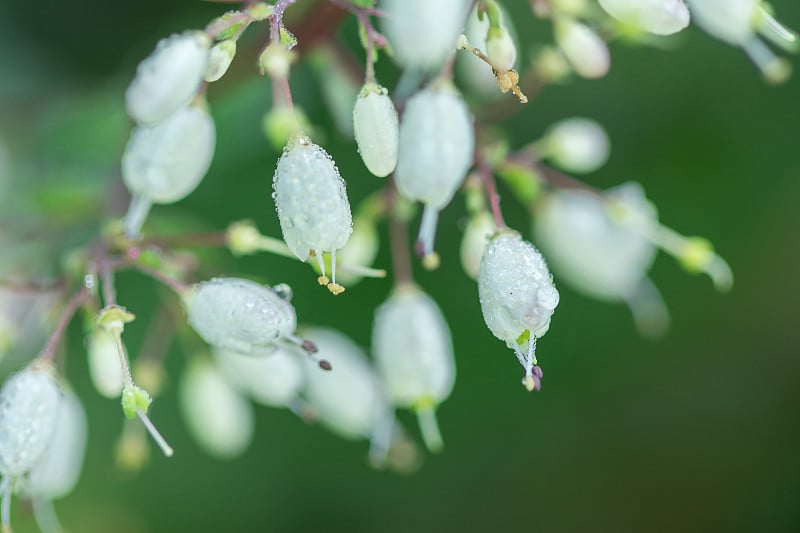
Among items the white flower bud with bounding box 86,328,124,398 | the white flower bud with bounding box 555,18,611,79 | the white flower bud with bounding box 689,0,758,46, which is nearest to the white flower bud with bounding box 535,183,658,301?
the white flower bud with bounding box 555,18,611,79

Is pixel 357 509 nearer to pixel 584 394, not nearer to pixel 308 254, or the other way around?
pixel 584 394

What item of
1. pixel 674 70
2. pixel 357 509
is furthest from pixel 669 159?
pixel 357 509

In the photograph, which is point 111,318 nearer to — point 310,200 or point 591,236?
point 310,200

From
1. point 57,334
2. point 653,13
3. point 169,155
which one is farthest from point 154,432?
point 653,13

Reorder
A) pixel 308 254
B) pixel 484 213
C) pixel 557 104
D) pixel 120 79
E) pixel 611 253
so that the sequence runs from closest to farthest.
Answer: pixel 308 254
pixel 484 213
pixel 611 253
pixel 120 79
pixel 557 104

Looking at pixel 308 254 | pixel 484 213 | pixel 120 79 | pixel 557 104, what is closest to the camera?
A: pixel 308 254

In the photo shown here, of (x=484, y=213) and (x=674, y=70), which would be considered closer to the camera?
(x=484, y=213)

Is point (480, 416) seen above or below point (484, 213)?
below
